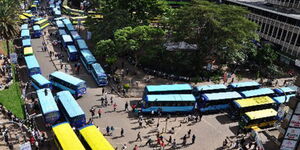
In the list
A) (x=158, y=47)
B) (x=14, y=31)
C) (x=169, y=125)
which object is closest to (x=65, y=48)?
(x=14, y=31)

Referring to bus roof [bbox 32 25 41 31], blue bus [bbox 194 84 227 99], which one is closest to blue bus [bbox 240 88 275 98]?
blue bus [bbox 194 84 227 99]

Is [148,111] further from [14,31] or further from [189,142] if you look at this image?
[14,31]

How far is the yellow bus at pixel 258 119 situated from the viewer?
36938 millimetres

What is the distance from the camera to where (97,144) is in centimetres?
2823

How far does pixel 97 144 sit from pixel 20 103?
18415mm

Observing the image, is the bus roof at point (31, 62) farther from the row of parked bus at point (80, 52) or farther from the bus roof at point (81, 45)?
the bus roof at point (81, 45)

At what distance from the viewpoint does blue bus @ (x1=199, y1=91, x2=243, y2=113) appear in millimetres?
40469

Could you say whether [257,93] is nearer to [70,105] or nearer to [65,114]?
[70,105]

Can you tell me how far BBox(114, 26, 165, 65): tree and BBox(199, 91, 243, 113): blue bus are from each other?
15629 millimetres

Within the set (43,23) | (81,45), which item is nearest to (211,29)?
(81,45)

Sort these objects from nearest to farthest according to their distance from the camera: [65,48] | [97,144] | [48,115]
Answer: [97,144] → [48,115] → [65,48]

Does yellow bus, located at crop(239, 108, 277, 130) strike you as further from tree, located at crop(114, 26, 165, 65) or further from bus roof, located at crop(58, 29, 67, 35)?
bus roof, located at crop(58, 29, 67, 35)

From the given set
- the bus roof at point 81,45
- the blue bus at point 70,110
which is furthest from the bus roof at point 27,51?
the blue bus at point 70,110

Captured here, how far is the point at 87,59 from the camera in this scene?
51.2m
